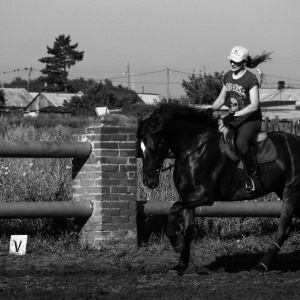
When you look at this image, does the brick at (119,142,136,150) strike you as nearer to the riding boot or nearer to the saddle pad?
the saddle pad

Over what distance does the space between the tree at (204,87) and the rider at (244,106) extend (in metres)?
61.9

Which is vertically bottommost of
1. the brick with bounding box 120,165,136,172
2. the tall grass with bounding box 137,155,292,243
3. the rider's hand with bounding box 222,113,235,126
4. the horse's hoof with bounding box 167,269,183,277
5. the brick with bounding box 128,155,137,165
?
the horse's hoof with bounding box 167,269,183,277

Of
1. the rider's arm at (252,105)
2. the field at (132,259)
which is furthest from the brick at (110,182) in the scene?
the rider's arm at (252,105)

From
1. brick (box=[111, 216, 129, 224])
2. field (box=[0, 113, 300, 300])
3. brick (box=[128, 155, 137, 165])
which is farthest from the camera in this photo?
brick (box=[128, 155, 137, 165])

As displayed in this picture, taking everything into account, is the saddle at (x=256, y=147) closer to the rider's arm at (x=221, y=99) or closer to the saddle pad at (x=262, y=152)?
the saddle pad at (x=262, y=152)

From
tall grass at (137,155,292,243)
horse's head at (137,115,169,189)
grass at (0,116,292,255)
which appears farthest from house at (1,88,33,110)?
horse's head at (137,115,169,189)

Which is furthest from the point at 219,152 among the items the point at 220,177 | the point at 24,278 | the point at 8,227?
the point at 8,227

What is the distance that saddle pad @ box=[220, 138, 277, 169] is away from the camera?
9.19 meters

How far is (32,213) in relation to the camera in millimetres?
9945

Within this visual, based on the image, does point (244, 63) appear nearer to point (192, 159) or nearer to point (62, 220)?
point (192, 159)

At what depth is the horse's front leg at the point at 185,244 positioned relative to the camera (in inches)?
351

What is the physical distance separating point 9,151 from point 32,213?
2.64 feet

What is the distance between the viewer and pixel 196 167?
8992 millimetres

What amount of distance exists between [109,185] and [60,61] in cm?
10170
